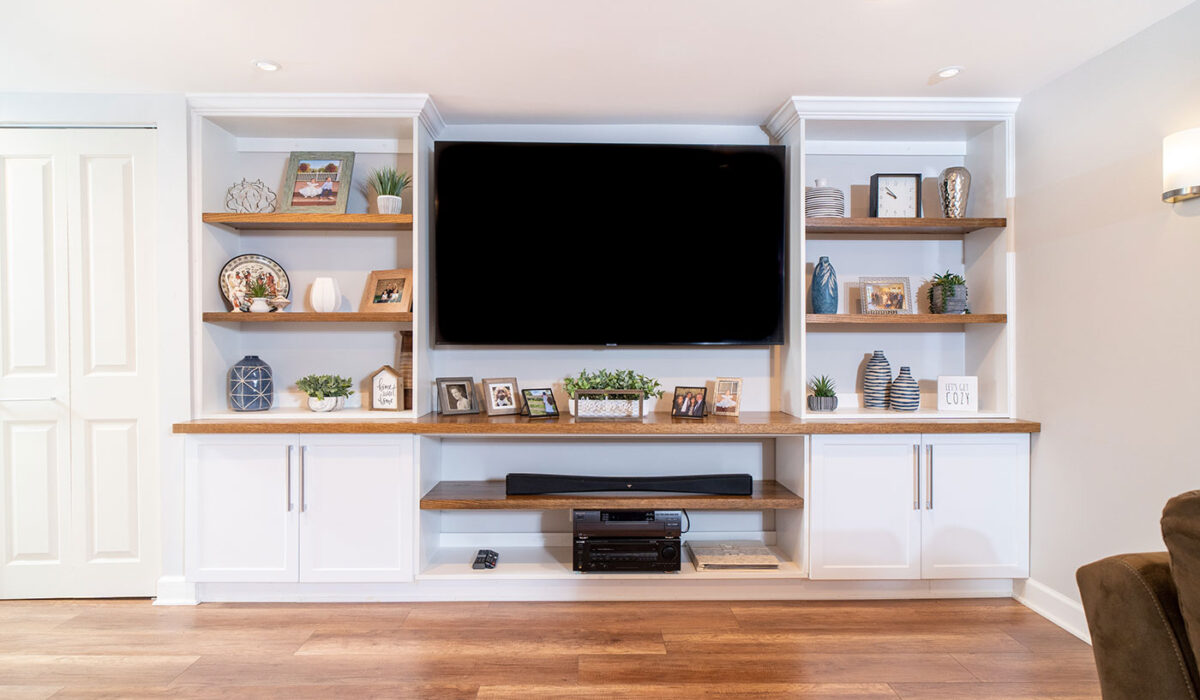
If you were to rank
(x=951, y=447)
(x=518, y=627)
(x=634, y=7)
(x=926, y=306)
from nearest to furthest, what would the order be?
1. (x=634, y=7)
2. (x=518, y=627)
3. (x=951, y=447)
4. (x=926, y=306)

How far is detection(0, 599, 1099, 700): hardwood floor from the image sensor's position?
2.10m

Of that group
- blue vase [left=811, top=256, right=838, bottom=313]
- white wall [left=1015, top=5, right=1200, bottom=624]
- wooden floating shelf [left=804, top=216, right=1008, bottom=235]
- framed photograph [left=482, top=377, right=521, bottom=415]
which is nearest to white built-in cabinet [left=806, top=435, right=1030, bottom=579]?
white wall [left=1015, top=5, right=1200, bottom=624]

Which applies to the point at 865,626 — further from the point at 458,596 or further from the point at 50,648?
the point at 50,648

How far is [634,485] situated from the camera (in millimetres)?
2885

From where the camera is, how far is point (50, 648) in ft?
7.86

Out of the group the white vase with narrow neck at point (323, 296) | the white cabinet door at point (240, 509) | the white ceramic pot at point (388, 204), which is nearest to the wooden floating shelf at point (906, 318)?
the white ceramic pot at point (388, 204)

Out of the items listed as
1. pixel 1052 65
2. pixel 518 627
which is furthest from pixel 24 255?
pixel 1052 65

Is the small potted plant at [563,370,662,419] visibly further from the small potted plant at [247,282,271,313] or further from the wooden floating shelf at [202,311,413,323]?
the small potted plant at [247,282,271,313]

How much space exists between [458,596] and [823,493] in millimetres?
1645

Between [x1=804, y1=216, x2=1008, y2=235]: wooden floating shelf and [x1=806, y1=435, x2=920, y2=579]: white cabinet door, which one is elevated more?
[x1=804, y1=216, x2=1008, y2=235]: wooden floating shelf

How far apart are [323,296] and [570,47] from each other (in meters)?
1.59

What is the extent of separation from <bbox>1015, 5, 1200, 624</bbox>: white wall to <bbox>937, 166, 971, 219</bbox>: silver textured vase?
21 cm

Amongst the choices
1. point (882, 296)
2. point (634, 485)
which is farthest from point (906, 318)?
point (634, 485)

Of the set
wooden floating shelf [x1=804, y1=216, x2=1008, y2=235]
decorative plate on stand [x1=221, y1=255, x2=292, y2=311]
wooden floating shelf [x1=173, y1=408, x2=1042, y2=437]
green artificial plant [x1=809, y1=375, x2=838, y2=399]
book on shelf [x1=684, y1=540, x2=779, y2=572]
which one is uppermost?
wooden floating shelf [x1=804, y1=216, x2=1008, y2=235]
